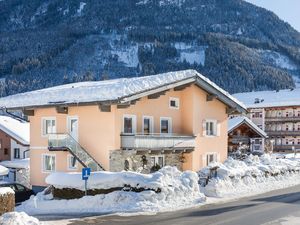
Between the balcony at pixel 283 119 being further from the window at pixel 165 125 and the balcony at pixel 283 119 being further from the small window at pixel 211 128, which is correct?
the window at pixel 165 125

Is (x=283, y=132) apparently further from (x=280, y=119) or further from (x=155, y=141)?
(x=155, y=141)

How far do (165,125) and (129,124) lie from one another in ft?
13.6

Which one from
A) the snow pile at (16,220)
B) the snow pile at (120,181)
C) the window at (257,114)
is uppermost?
the window at (257,114)

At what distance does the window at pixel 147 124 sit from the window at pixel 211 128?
5.81 meters

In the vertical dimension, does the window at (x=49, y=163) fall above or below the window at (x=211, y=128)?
below

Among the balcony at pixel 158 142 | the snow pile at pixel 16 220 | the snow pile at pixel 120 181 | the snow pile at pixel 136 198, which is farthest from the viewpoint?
the balcony at pixel 158 142

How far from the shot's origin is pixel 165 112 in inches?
1503

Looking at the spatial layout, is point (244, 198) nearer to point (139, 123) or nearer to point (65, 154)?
point (139, 123)

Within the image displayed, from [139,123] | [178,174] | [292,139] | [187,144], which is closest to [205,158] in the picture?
[187,144]

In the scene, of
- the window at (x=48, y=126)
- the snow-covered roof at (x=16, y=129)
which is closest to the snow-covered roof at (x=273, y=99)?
the snow-covered roof at (x=16, y=129)

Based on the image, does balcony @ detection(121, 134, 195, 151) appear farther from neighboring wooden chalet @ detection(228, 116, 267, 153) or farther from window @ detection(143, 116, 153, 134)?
neighboring wooden chalet @ detection(228, 116, 267, 153)

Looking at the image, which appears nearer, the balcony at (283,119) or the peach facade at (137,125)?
the peach facade at (137,125)

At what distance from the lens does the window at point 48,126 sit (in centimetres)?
3756

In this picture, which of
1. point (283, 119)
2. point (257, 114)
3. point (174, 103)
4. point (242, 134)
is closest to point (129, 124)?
point (174, 103)
